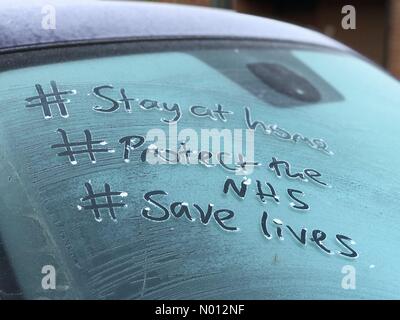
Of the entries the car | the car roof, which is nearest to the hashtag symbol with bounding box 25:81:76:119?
the car

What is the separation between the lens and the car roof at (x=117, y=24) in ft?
5.16

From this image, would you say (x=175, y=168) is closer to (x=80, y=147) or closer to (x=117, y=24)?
(x=80, y=147)

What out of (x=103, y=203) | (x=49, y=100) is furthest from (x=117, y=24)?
(x=103, y=203)

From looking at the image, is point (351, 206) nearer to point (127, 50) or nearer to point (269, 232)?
point (269, 232)

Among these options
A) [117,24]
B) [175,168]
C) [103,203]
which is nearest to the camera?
[103,203]

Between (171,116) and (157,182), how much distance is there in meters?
0.21

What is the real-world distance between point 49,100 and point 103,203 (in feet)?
1.00

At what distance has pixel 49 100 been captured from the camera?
4.91ft

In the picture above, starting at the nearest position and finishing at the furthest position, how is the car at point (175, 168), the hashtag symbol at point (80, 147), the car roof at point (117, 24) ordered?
the car at point (175, 168) < the hashtag symbol at point (80, 147) < the car roof at point (117, 24)

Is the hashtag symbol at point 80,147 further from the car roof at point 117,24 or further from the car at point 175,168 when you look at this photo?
the car roof at point 117,24

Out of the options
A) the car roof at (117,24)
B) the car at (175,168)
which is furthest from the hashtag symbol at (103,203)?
the car roof at (117,24)

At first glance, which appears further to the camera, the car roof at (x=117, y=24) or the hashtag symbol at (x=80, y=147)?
the car roof at (x=117, y=24)

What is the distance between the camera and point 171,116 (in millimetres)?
1557

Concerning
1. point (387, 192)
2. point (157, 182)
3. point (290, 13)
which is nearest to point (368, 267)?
point (387, 192)
